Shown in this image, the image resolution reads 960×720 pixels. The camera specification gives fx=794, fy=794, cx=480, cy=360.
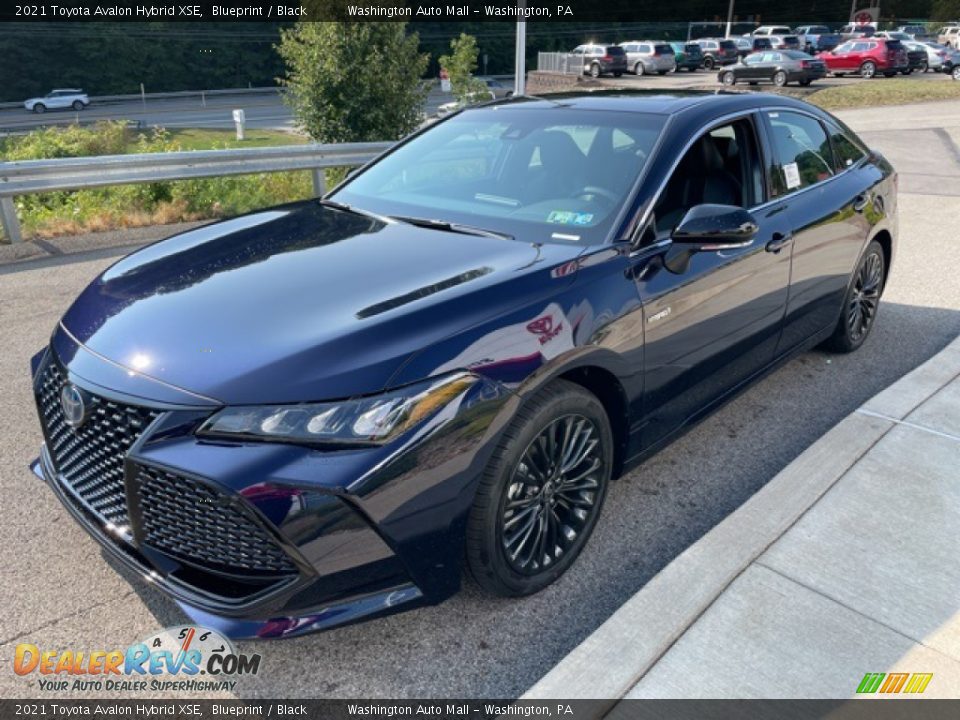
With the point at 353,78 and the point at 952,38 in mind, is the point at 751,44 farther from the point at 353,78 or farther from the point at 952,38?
the point at 353,78

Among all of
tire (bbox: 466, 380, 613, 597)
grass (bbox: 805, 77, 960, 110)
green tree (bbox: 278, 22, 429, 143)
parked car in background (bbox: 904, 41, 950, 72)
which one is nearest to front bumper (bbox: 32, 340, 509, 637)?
tire (bbox: 466, 380, 613, 597)

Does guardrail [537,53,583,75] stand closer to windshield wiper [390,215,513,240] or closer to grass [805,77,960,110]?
grass [805,77,960,110]

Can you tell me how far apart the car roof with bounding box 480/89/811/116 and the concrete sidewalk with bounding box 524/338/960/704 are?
1.74 metres

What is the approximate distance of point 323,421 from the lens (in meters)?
2.25

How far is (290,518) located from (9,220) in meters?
6.94

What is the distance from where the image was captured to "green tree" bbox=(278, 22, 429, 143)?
16016 mm

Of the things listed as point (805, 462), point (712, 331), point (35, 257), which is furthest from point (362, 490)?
point (35, 257)

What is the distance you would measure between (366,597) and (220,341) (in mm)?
904

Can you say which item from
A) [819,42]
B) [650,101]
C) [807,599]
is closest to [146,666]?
[807,599]

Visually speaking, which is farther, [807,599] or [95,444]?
[807,599]

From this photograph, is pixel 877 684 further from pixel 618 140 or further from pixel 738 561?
pixel 618 140

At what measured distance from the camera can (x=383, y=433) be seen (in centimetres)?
228

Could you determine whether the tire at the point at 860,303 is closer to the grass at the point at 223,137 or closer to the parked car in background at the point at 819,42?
the grass at the point at 223,137

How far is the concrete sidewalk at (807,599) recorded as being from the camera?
8.07ft
